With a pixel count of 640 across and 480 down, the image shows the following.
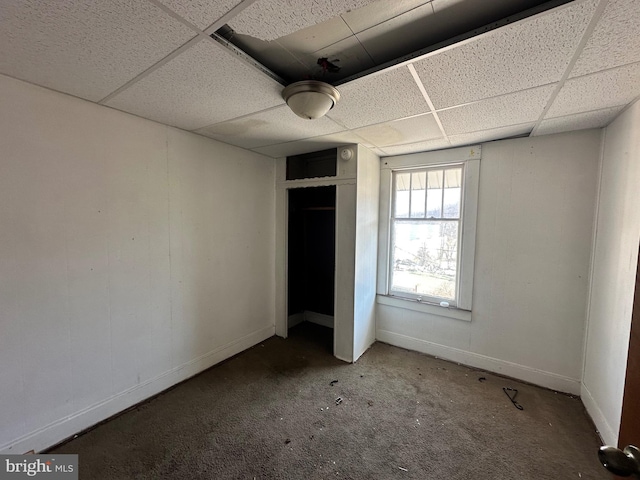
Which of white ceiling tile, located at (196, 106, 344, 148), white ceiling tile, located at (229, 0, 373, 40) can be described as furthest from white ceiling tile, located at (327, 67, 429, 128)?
white ceiling tile, located at (229, 0, 373, 40)

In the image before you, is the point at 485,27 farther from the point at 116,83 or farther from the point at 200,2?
the point at 116,83

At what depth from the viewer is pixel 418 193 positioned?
3094 mm

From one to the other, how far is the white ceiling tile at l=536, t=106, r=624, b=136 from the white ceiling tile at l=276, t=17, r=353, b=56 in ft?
6.04

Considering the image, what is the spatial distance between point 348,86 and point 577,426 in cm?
296

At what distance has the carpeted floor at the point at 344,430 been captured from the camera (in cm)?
162

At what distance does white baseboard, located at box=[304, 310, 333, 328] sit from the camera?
3.83m

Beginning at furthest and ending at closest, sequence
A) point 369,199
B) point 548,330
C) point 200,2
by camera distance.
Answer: point 369,199 < point 548,330 < point 200,2

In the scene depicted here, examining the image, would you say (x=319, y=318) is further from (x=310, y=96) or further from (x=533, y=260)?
(x=310, y=96)

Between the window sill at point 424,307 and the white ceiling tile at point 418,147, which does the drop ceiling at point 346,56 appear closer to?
the white ceiling tile at point 418,147

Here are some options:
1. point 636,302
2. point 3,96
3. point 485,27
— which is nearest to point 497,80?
point 485,27

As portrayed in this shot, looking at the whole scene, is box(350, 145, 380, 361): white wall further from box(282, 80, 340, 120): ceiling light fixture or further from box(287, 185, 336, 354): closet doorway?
box(282, 80, 340, 120): ceiling light fixture

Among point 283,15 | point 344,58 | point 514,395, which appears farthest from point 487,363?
point 283,15

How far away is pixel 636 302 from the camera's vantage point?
85 centimetres

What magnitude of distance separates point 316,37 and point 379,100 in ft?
1.93
